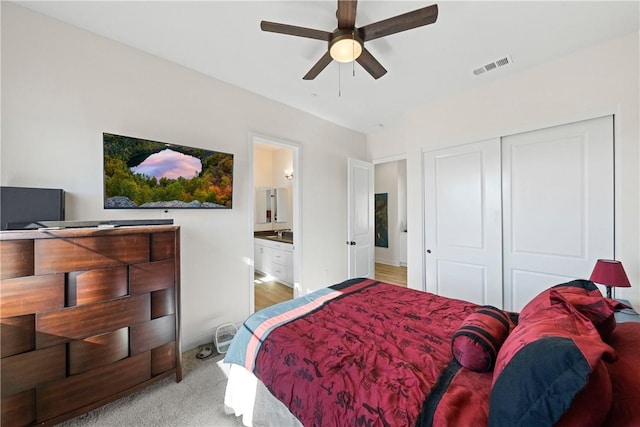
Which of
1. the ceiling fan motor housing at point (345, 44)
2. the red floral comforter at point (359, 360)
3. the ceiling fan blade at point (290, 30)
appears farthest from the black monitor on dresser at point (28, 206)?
the ceiling fan motor housing at point (345, 44)

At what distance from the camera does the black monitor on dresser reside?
1524mm

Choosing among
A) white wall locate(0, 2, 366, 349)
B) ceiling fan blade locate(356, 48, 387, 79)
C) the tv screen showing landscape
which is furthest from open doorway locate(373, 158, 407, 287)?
the tv screen showing landscape

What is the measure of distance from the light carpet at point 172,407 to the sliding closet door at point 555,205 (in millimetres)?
3044

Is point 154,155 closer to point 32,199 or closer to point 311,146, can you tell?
point 32,199

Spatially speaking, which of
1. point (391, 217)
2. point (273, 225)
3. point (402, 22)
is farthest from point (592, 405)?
point (391, 217)

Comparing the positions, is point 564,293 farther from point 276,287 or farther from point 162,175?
point 276,287

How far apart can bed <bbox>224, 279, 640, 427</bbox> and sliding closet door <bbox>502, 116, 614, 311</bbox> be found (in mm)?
1305

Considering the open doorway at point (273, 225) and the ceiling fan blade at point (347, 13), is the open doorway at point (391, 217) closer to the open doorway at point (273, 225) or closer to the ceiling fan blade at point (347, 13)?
the open doorway at point (273, 225)

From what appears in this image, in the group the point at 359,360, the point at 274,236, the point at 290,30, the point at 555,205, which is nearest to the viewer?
the point at 359,360

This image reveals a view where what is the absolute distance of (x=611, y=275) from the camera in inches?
69.1

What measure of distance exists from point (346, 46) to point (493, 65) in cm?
176

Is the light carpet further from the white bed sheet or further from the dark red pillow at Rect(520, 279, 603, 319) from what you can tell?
the dark red pillow at Rect(520, 279, 603, 319)

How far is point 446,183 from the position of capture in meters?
3.15

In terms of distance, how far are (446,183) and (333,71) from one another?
76.9 inches
